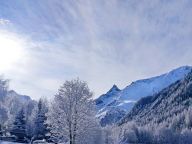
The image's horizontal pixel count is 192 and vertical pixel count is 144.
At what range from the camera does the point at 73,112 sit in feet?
220

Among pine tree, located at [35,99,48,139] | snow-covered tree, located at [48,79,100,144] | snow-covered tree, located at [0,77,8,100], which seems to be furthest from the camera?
snow-covered tree, located at [0,77,8,100]

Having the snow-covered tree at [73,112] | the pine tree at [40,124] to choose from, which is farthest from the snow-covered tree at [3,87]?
the snow-covered tree at [73,112]

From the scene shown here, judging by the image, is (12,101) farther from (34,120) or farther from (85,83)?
(85,83)

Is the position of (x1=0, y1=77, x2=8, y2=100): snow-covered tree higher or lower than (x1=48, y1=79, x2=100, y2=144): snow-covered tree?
higher

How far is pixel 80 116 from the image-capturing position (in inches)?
2628

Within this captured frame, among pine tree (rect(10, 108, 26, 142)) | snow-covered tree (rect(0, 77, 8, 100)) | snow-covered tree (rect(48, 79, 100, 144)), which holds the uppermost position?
snow-covered tree (rect(0, 77, 8, 100))

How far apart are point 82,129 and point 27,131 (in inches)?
1735

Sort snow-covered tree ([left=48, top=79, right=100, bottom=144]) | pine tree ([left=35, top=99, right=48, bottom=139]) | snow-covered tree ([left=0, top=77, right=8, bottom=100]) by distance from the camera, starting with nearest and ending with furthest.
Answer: snow-covered tree ([left=48, top=79, right=100, bottom=144]) → pine tree ([left=35, top=99, right=48, bottom=139]) → snow-covered tree ([left=0, top=77, right=8, bottom=100])

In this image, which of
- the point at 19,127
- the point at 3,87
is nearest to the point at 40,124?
the point at 19,127

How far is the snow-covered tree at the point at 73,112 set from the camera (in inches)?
2635

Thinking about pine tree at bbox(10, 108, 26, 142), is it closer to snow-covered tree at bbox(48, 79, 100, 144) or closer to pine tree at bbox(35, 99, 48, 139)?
pine tree at bbox(35, 99, 48, 139)

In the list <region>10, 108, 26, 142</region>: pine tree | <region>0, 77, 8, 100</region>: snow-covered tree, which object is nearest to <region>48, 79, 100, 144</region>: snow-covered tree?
<region>10, 108, 26, 142</region>: pine tree

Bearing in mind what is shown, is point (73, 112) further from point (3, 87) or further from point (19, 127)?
point (3, 87)

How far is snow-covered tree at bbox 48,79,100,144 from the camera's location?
66938mm
